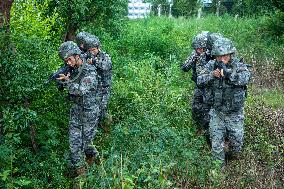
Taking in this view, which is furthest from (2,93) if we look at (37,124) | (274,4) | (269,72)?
(274,4)

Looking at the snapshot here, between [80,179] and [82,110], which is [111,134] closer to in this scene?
[82,110]

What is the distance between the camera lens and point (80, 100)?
20.6ft

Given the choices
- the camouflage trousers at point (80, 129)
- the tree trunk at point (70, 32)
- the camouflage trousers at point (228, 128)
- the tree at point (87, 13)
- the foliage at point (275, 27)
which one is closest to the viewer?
the camouflage trousers at point (80, 129)

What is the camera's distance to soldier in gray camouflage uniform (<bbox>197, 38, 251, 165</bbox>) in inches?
243

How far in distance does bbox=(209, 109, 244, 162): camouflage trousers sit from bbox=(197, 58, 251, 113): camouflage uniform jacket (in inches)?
3.6

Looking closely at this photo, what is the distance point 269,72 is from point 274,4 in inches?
159

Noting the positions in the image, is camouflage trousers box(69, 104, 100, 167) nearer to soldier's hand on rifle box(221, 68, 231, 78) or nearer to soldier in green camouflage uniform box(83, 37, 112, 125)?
soldier in green camouflage uniform box(83, 37, 112, 125)

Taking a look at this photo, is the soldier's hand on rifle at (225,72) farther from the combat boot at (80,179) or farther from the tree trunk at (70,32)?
the tree trunk at (70,32)

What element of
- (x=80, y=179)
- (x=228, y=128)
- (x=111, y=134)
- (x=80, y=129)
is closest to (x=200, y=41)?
(x=228, y=128)

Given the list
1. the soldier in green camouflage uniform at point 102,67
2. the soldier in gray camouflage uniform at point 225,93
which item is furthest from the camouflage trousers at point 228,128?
the soldier in green camouflage uniform at point 102,67

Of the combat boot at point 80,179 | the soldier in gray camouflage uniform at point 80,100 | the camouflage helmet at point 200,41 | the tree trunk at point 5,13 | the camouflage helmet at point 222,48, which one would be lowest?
the combat boot at point 80,179

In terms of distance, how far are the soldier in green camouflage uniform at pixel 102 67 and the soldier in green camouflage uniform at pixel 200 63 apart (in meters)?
1.21

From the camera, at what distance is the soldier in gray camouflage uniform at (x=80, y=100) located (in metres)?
6.10

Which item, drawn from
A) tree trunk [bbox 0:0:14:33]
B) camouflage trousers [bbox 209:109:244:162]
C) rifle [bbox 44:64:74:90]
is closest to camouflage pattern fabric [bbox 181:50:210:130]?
camouflage trousers [bbox 209:109:244:162]
